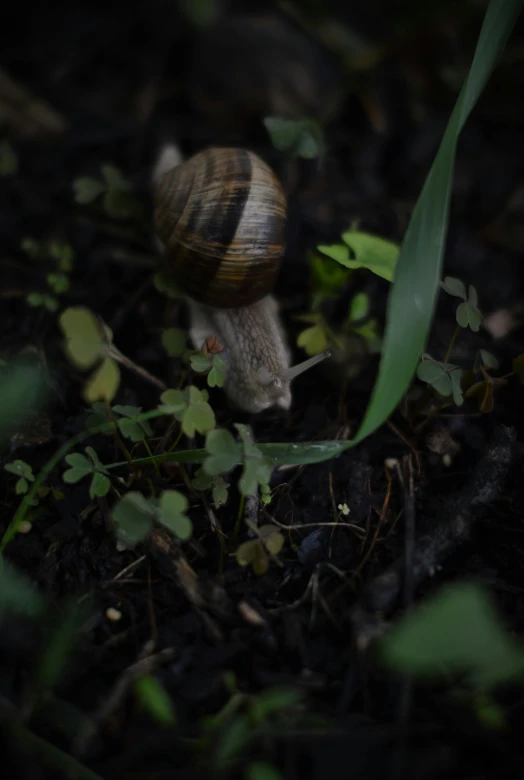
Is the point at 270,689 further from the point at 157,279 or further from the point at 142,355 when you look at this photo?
the point at 157,279

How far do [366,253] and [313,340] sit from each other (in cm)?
40

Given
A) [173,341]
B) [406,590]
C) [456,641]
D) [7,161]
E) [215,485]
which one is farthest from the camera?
[7,161]

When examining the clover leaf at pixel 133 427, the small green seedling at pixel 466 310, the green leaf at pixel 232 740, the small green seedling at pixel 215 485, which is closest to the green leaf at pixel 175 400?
the clover leaf at pixel 133 427

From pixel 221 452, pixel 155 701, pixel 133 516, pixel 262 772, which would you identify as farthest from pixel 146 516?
pixel 262 772

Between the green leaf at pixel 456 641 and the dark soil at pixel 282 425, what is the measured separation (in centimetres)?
35

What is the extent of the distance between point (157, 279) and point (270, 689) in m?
1.70

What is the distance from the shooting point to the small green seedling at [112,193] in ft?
9.65

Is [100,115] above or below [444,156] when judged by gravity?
below

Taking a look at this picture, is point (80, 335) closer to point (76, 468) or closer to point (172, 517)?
point (76, 468)

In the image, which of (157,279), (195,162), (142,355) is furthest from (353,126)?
(142,355)

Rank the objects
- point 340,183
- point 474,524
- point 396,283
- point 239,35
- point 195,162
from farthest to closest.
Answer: point 239,35 < point 340,183 < point 195,162 < point 474,524 < point 396,283

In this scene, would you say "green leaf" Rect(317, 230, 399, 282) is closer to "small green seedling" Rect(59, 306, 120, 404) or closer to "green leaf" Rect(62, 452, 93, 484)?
"small green seedling" Rect(59, 306, 120, 404)

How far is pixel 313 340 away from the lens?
99.3 inches

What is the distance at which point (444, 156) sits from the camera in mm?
1989
